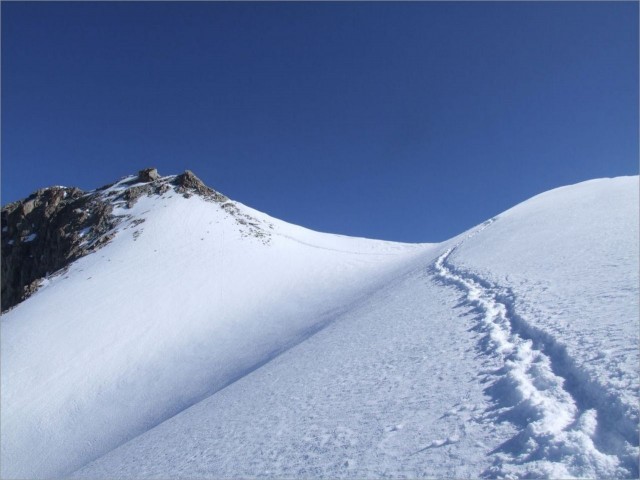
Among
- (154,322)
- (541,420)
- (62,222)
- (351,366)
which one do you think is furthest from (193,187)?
(541,420)

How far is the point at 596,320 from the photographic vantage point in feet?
20.5

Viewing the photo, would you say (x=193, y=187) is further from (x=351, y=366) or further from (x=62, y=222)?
(x=351, y=366)

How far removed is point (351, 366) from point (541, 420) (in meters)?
4.90

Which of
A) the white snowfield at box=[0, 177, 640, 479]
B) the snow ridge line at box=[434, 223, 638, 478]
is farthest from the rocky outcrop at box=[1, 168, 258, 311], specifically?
the snow ridge line at box=[434, 223, 638, 478]

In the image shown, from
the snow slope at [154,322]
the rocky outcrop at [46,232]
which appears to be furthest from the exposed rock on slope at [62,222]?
the snow slope at [154,322]

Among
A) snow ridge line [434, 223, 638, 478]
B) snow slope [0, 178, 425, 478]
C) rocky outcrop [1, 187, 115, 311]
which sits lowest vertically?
snow ridge line [434, 223, 638, 478]

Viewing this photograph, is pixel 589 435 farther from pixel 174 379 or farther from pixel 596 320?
pixel 174 379

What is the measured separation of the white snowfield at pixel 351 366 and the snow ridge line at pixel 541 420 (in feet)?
0.07

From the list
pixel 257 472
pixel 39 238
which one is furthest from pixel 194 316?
pixel 39 238

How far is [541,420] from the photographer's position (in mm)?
4262

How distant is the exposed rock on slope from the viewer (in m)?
39.9

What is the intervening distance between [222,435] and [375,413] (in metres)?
3.18

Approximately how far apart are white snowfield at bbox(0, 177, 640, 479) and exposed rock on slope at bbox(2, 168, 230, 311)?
435 inches

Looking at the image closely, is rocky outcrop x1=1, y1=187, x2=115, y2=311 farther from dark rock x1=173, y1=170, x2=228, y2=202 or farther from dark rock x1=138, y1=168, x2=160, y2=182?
dark rock x1=173, y1=170, x2=228, y2=202
